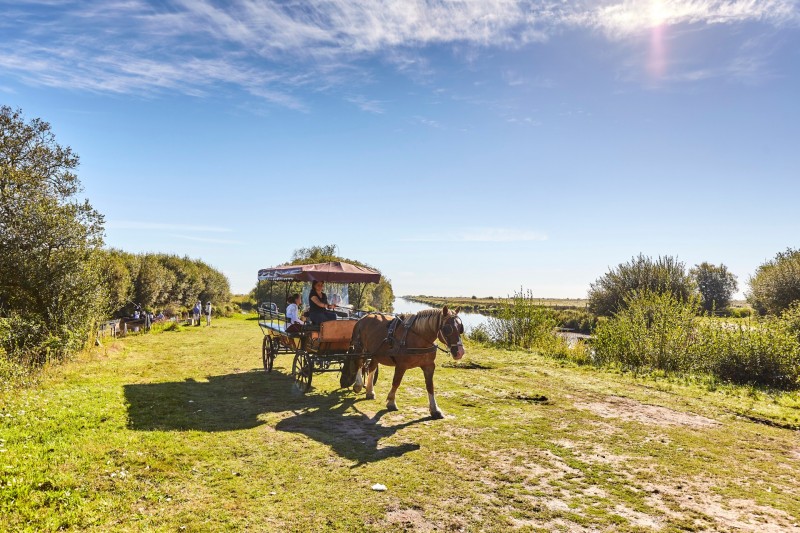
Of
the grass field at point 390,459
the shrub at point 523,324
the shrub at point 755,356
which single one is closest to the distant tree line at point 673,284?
the shrub at point 523,324

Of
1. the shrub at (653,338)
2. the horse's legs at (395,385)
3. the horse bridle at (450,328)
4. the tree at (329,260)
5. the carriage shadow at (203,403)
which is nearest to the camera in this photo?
the carriage shadow at (203,403)

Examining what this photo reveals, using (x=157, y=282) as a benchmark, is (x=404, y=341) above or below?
below

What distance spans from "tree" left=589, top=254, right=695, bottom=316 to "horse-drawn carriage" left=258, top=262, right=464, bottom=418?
2671cm

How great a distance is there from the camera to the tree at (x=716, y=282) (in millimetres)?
53572

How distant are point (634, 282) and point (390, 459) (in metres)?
33.6

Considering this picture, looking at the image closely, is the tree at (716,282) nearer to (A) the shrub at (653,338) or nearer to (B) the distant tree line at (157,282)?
(A) the shrub at (653,338)

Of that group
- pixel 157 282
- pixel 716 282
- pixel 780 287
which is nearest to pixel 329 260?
pixel 157 282

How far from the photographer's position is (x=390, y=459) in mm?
7129

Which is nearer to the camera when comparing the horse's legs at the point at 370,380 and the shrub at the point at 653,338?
the horse's legs at the point at 370,380

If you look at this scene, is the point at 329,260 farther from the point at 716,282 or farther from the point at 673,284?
the point at 716,282

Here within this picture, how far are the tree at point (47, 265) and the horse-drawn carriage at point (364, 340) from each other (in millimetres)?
8119

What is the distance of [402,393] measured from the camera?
11859 mm

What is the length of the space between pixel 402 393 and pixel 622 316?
43.6 ft

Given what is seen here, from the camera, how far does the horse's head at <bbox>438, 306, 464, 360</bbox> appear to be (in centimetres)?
905
